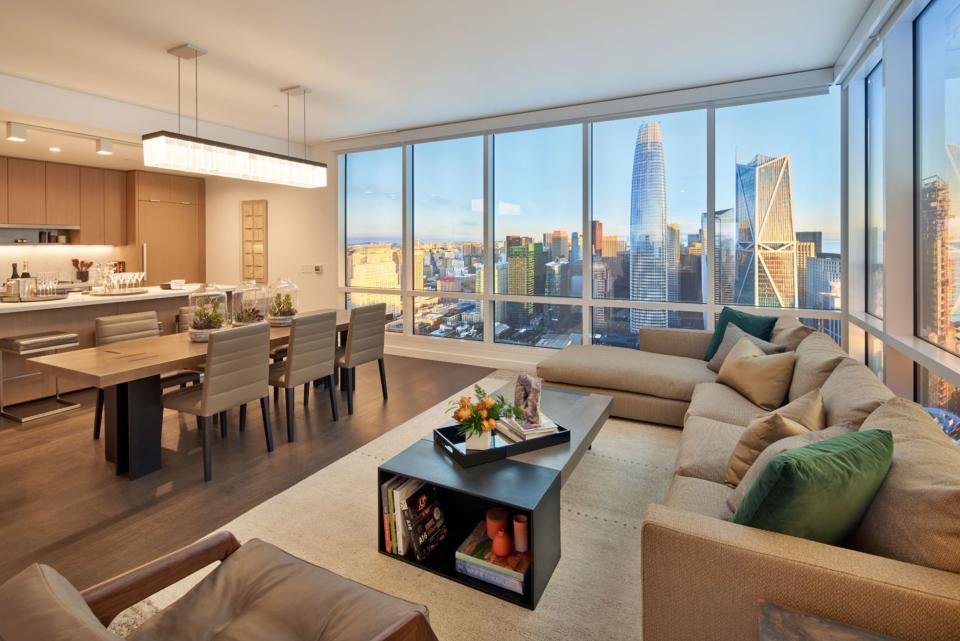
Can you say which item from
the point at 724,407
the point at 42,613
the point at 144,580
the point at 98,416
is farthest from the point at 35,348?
the point at 724,407

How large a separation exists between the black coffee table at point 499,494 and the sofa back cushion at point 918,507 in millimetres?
996

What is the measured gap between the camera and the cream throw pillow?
1.81 meters

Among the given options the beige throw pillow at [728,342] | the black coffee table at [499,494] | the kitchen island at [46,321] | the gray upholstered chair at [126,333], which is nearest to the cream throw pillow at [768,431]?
the black coffee table at [499,494]

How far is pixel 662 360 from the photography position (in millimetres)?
4113

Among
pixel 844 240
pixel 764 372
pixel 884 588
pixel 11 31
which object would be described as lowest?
pixel 884 588

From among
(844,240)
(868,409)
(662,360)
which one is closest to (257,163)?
(662,360)

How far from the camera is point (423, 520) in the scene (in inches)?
84.4

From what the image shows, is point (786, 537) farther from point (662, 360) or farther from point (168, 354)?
point (168, 354)

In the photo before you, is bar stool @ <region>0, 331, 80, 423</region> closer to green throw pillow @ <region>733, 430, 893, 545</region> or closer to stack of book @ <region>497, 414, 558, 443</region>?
stack of book @ <region>497, 414, 558, 443</region>

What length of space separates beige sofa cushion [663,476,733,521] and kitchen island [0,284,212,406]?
14.5ft

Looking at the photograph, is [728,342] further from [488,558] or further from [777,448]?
[488,558]

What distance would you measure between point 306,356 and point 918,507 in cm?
344

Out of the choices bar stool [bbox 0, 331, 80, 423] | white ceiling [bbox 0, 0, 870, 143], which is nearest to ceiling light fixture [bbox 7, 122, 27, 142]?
white ceiling [bbox 0, 0, 870, 143]

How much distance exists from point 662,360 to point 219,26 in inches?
158
